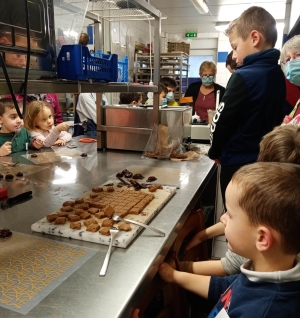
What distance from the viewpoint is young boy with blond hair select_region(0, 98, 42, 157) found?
187cm

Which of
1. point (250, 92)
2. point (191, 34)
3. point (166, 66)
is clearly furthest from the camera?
point (191, 34)

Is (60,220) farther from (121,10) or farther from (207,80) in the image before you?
(207,80)

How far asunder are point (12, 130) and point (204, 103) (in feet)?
7.07

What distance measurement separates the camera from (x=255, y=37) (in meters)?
1.39

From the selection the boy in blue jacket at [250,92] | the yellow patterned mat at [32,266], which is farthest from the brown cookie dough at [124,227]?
the boy in blue jacket at [250,92]

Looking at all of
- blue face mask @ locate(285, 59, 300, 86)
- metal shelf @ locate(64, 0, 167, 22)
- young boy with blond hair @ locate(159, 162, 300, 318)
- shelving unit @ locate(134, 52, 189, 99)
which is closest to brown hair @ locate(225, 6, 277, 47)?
blue face mask @ locate(285, 59, 300, 86)

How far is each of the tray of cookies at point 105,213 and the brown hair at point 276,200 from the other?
0.34 m

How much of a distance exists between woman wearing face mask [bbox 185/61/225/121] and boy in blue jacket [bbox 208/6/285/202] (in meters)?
1.94

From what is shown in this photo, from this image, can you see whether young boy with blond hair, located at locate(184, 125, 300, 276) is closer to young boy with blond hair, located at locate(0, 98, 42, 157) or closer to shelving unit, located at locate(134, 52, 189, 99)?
young boy with blond hair, located at locate(0, 98, 42, 157)

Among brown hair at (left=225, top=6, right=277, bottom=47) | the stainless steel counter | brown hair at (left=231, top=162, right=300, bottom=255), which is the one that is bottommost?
the stainless steel counter

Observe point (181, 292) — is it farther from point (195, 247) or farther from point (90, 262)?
point (90, 262)

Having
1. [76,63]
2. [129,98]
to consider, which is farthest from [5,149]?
[129,98]

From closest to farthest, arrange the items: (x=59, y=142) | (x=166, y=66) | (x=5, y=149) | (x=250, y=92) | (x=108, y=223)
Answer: (x=108, y=223)
(x=250, y=92)
(x=5, y=149)
(x=59, y=142)
(x=166, y=66)

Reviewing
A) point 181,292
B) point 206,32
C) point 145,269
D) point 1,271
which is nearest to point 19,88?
point 1,271
